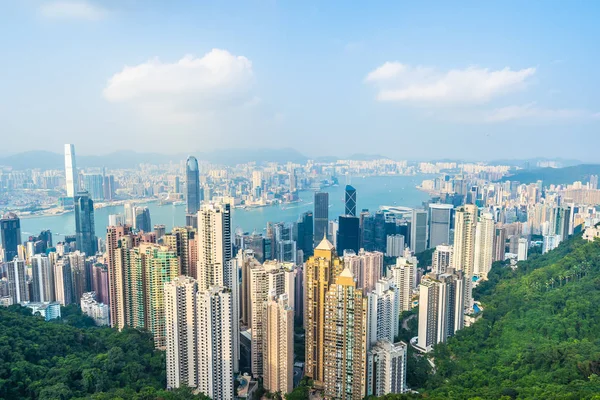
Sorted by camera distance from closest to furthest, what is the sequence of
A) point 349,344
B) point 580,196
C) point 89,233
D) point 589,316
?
point 349,344, point 589,316, point 89,233, point 580,196

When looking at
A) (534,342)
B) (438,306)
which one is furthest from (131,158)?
(534,342)

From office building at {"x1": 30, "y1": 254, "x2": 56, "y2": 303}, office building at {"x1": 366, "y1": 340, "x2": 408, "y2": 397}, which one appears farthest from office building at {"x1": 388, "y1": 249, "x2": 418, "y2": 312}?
office building at {"x1": 30, "y1": 254, "x2": 56, "y2": 303}

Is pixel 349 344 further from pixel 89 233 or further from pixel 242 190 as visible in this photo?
pixel 89 233

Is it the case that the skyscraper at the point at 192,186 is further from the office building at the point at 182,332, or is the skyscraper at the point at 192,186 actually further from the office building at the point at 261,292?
the office building at the point at 182,332

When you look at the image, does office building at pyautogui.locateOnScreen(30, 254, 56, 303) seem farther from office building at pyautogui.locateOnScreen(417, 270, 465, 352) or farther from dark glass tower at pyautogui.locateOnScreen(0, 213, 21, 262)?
office building at pyautogui.locateOnScreen(417, 270, 465, 352)

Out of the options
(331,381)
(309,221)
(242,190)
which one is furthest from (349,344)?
(309,221)

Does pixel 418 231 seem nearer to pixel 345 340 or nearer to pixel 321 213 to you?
pixel 321 213
